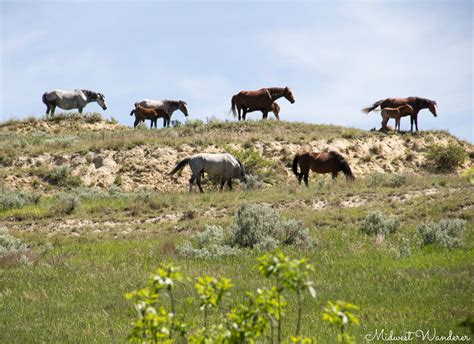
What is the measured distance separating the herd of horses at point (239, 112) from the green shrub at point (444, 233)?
10.5 metres

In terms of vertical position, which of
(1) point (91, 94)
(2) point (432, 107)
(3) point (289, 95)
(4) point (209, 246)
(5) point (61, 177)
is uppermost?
(1) point (91, 94)

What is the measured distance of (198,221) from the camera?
19.2 metres

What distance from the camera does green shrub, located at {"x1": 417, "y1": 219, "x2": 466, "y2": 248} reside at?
14500 mm

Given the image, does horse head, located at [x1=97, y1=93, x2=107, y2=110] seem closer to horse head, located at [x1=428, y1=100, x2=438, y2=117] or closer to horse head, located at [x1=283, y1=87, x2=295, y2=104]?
horse head, located at [x1=283, y1=87, x2=295, y2=104]

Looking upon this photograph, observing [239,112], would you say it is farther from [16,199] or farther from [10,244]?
[10,244]

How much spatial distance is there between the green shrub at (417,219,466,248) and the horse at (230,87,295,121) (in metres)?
24.0

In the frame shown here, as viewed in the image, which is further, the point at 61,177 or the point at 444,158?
the point at 444,158

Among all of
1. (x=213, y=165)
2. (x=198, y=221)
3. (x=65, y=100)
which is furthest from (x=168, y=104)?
(x=198, y=221)

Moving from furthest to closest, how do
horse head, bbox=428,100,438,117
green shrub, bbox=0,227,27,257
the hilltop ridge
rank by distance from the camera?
horse head, bbox=428,100,438,117 < the hilltop ridge < green shrub, bbox=0,227,27,257

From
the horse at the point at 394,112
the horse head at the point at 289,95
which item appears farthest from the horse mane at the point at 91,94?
the horse at the point at 394,112

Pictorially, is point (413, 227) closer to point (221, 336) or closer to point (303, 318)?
point (303, 318)

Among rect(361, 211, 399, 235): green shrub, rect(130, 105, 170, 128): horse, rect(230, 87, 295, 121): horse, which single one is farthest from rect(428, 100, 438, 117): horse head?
rect(361, 211, 399, 235): green shrub

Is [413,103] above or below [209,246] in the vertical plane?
above

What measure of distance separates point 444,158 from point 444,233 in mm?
19092
